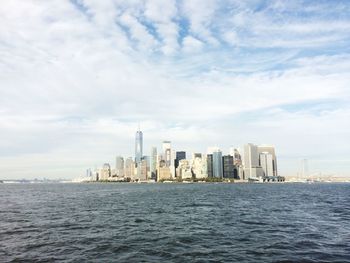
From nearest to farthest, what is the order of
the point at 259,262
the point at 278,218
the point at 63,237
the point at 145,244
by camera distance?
1. the point at 259,262
2. the point at 145,244
3. the point at 63,237
4. the point at 278,218

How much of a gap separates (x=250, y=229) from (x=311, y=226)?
32.4 ft

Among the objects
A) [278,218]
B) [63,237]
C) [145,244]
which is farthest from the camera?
[278,218]

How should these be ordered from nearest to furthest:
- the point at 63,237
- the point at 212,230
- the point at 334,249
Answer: the point at 334,249 → the point at 63,237 → the point at 212,230

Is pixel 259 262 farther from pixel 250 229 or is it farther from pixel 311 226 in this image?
pixel 311 226

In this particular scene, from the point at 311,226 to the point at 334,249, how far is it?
16.2m

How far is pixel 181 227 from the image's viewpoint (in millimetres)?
50750

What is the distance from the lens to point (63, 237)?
4291cm

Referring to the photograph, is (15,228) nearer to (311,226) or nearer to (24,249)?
(24,249)

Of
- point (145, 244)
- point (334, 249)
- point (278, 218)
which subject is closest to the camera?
point (334, 249)

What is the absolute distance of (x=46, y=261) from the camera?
31234 millimetres

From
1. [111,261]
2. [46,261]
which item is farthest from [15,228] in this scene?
[111,261]

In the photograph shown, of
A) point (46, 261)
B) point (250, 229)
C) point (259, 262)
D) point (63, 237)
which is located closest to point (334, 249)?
point (259, 262)

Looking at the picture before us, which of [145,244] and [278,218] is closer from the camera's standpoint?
[145,244]

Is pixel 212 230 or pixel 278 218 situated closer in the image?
pixel 212 230
